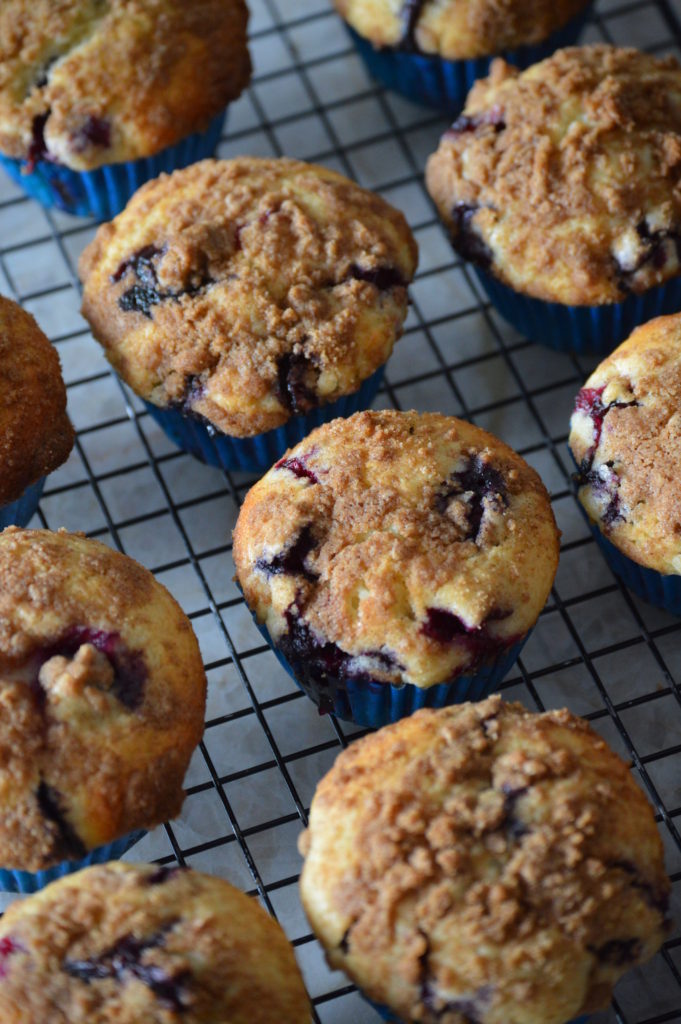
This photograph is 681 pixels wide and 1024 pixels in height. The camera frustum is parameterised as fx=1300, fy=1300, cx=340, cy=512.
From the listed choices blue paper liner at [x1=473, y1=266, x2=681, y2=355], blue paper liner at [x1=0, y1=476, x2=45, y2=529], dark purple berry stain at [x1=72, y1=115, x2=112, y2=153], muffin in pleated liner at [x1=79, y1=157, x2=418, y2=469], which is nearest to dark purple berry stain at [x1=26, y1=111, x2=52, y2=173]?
dark purple berry stain at [x1=72, y1=115, x2=112, y2=153]

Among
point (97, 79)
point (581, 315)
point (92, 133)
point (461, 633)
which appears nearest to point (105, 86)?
point (97, 79)

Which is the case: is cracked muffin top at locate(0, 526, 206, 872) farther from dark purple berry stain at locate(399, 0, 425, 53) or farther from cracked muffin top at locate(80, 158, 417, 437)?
dark purple berry stain at locate(399, 0, 425, 53)

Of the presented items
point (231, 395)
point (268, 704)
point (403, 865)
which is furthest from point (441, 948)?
point (231, 395)

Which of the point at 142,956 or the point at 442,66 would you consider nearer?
the point at 142,956

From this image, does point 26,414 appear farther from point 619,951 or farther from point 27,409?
point 619,951

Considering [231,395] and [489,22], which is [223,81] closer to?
[489,22]
